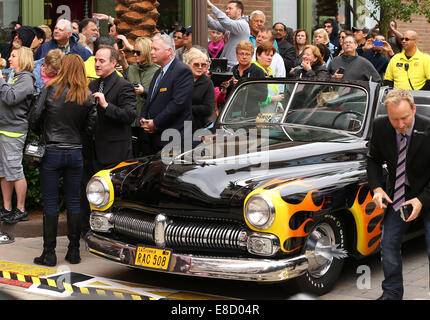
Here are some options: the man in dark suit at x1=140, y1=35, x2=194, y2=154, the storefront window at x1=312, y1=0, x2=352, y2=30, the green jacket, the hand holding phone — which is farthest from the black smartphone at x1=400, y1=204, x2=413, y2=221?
the storefront window at x1=312, y1=0, x2=352, y2=30

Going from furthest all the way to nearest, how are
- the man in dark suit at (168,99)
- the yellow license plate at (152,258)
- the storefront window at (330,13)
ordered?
the storefront window at (330,13) < the man in dark suit at (168,99) < the yellow license plate at (152,258)

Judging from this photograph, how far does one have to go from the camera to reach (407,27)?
1930 centimetres

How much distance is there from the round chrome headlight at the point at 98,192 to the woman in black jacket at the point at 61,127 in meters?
0.67

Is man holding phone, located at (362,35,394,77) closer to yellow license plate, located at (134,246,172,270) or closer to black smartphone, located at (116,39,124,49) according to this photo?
black smartphone, located at (116,39,124,49)

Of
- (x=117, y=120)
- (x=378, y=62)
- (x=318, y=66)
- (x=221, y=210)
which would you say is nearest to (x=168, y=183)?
(x=221, y=210)

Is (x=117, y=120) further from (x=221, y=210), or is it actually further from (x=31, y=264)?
(x=221, y=210)

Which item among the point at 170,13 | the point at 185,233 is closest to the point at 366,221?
the point at 185,233

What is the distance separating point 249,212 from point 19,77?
3646mm

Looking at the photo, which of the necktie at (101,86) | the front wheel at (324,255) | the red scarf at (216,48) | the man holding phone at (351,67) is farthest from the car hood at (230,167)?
the red scarf at (216,48)

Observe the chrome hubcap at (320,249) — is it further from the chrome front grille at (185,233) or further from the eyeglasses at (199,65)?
the eyeglasses at (199,65)

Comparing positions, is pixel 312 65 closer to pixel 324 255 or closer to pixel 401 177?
pixel 324 255

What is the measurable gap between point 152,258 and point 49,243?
5.38ft

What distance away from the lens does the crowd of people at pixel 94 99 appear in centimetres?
740

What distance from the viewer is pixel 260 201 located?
587cm
